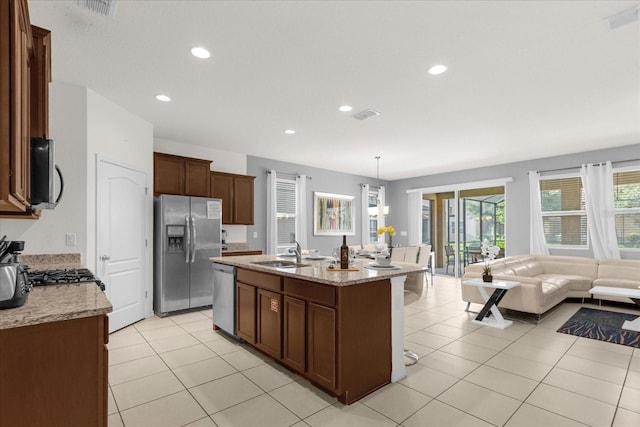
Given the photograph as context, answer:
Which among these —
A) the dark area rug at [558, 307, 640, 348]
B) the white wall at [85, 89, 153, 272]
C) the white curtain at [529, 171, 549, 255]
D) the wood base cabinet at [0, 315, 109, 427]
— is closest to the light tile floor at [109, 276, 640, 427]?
the dark area rug at [558, 307, 640, 348]

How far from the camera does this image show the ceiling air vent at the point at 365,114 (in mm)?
3973

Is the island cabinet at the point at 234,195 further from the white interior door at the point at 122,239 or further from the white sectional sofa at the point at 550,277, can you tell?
the white sectional sofa at the point at 550,277

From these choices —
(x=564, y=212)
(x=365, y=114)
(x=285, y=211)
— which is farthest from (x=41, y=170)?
(x=564, y=212)

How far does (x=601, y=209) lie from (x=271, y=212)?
19.9 feet

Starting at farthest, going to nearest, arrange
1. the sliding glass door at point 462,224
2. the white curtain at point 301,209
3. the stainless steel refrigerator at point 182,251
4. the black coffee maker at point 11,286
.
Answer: the sliding glass door at point 462,224
the white curtain at point 301,209
the stainless steel refrigerator at point 182,251
the black coffee maker at point 11,286

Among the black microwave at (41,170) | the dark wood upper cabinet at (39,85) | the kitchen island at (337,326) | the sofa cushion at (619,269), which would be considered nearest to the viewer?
the black microwave at (41,170)

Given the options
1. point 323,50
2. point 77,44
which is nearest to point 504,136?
point 323,50

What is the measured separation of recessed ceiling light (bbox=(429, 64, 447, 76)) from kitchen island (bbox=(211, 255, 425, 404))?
5.98 feet

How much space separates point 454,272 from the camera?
26.9 feet

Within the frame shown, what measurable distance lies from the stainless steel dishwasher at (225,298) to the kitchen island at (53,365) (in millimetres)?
2133

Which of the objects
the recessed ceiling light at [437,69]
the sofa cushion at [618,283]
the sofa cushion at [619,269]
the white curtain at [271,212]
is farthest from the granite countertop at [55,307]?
the sofa cushion at [619,269]

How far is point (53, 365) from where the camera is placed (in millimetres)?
1328

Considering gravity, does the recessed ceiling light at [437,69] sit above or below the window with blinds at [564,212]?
above

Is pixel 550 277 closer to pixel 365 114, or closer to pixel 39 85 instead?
pixel 365 114
